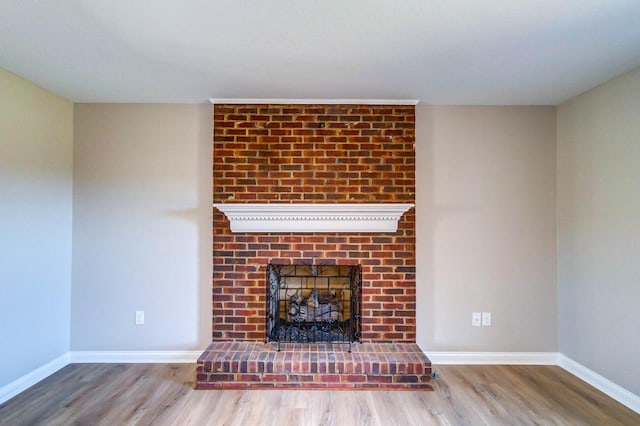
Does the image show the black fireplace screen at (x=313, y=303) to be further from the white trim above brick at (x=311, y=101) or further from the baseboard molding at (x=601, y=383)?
the baseboard molding at (x=601, y=383)

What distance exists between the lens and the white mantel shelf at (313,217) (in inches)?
109

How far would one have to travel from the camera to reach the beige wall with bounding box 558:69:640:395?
2.27 metres

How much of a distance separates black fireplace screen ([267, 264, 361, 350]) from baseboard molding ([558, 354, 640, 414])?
1.79 meters

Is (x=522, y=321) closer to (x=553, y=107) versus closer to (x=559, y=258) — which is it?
(x=559, y=258)

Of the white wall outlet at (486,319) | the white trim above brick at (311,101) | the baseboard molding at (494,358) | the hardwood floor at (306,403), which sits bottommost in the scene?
the hardwood floor at (306,403)

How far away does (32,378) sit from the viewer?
2.52 meters

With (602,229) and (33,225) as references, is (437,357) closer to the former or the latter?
(602,229)

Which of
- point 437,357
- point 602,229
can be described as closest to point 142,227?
point 437,357

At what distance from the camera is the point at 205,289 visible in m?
2.93

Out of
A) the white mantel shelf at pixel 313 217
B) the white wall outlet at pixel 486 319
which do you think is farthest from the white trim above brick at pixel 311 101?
the white wall outlet at pixel 486 319

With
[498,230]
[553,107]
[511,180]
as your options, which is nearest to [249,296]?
[498,230]

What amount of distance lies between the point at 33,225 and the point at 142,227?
0.74 m

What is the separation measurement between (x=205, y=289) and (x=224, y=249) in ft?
1.32

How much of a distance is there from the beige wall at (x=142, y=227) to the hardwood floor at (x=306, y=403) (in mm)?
384
